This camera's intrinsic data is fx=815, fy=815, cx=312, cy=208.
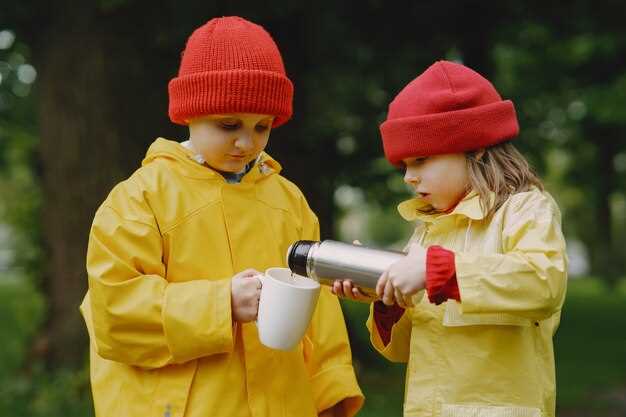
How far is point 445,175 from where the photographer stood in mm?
2643

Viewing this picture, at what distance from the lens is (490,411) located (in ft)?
8.07

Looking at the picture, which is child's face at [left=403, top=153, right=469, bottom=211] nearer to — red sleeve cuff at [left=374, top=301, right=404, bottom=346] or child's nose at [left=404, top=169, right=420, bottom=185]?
child's nose at [left=404, top=169, right=420, bottom=185]

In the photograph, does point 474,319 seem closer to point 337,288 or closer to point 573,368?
point 337,288

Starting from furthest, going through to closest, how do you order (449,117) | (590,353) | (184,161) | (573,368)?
(590,353)
(573,368)
(184,161)
(449,117)

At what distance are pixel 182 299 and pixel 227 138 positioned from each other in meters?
0.54

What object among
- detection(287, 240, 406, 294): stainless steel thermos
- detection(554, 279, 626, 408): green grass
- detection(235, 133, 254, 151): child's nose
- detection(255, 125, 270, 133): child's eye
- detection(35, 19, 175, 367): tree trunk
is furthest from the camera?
detection(554, 279, 626, 408): green grass

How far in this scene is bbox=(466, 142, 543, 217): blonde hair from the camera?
101 inches

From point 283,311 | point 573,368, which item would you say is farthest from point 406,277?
point 573,368

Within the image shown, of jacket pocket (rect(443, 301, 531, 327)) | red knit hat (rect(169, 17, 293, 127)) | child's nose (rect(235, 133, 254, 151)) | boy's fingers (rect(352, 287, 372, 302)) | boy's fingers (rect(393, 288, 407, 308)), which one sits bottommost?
jacket pocket (rect(443, 301, 531, 327))

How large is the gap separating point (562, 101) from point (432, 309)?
10.4m

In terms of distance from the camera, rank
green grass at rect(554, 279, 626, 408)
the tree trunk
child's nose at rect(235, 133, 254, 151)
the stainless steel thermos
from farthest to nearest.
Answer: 1. green grass at rect(554, 279, 626, 408)
2. the tree trunk
3. child's nose at rect(235, 133, 254, 151)
4. the stainless steel thermos

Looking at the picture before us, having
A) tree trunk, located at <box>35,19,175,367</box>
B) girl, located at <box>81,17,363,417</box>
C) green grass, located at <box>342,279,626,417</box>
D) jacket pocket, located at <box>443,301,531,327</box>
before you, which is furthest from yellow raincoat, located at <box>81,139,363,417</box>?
green grass, located at <box>342,279,626,417</box>

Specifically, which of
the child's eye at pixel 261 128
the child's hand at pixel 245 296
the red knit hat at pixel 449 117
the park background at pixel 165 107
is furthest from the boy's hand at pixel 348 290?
the park background at pixel 165 107

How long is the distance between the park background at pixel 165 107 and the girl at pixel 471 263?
183 cm
